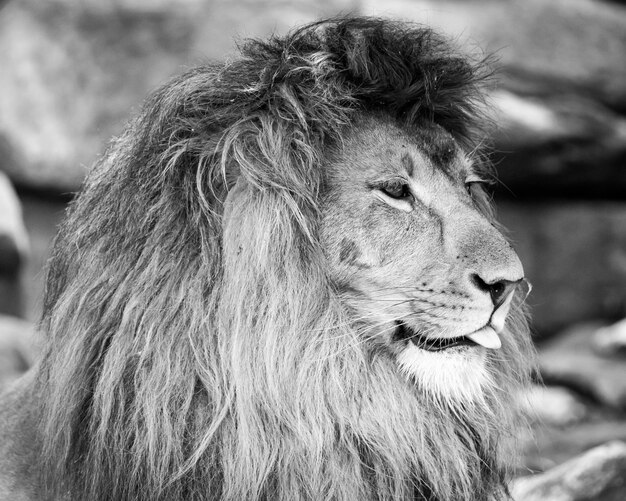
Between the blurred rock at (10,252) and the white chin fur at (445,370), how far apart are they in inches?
237

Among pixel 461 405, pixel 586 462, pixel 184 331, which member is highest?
pixel 184 331

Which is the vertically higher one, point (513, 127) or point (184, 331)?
point (513, 127)

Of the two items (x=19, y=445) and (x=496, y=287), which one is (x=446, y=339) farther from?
(x=19, y=445)

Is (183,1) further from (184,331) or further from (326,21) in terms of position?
(184,331)

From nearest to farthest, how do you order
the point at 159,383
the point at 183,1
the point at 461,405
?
the point at 159,383 < the point at 461,405 < the point at 183,1

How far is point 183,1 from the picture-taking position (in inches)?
373

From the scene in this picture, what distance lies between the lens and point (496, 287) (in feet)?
10.4

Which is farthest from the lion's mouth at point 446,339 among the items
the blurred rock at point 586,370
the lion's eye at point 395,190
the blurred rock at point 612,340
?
the blurred rock at point 612,340

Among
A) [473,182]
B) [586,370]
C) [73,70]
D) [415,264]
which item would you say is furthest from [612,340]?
[415,264]

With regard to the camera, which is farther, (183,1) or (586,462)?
(183,1)

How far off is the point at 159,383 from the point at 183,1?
7011mm

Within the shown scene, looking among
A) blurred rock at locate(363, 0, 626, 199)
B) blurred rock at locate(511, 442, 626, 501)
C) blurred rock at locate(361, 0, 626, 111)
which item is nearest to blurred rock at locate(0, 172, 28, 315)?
blurred rock at locate(361, 0, 626, 111)

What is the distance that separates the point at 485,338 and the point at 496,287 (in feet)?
0.55

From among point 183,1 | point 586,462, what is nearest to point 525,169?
point 183,1
